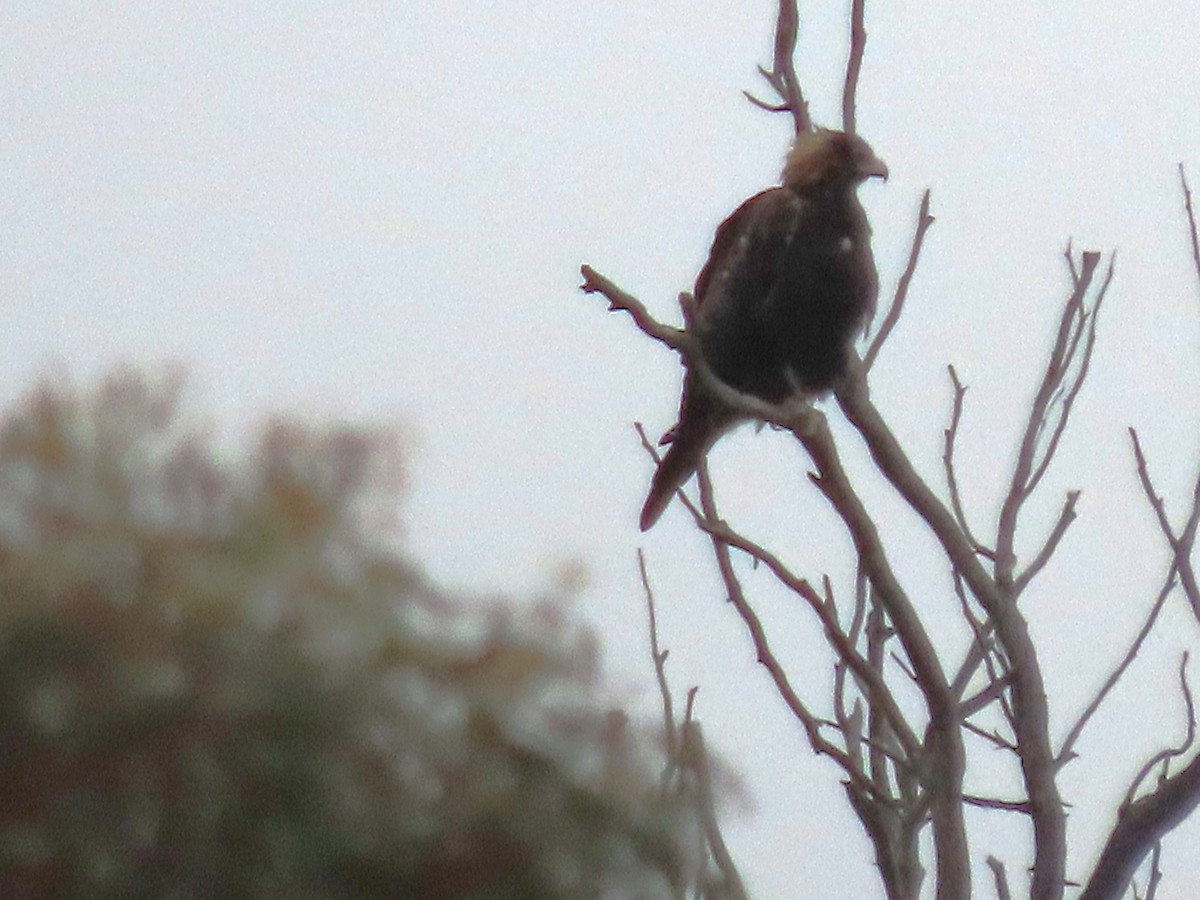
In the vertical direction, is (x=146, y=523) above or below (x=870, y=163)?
below

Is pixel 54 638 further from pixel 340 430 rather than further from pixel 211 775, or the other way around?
pixel 340 430

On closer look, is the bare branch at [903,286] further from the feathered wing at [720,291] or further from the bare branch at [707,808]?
the feathered wing at [720,291]

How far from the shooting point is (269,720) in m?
1.56

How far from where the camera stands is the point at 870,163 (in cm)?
183

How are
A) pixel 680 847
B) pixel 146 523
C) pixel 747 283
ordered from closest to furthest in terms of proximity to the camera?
pixel 680 847, pixel 146 523, pixel 747 283

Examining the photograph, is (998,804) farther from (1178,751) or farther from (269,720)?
(269,720)

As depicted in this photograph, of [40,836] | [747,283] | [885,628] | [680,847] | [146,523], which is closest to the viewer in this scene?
[885,628]

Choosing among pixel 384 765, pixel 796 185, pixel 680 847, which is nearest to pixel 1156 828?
pixel 680 847

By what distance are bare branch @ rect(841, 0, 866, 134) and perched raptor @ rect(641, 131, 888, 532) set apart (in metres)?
0.56

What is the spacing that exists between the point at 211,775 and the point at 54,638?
0.78 ft

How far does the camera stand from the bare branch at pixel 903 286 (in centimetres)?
121

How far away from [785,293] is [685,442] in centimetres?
24

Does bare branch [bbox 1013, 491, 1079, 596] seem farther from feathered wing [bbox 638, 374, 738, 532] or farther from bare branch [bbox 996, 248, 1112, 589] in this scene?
feathered wing [bbox 638, 374, 738, 532]

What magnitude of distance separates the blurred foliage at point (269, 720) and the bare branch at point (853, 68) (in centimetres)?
71
